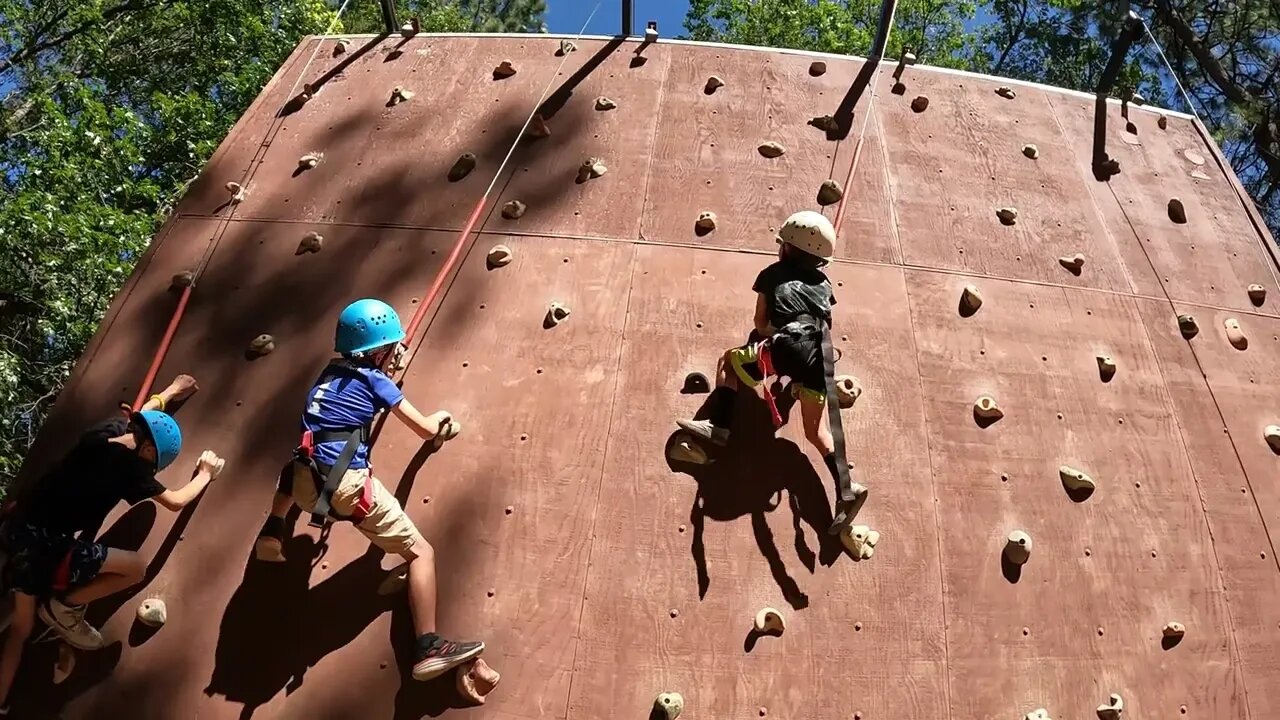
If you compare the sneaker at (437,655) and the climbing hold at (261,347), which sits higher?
the climbing hold at (261,347)

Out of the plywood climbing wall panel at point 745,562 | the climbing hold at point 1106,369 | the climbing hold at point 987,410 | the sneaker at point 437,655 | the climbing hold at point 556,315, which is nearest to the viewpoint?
the sneaker at point 437,655

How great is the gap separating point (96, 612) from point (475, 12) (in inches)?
862

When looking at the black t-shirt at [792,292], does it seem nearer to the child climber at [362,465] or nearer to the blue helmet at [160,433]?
the child climber at [362,465]

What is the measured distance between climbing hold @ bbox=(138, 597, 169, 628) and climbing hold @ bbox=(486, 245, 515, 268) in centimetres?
216

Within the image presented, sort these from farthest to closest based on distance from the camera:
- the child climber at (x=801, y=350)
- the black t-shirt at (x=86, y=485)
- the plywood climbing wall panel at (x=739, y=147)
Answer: the plywood climbing wall panel at (x=739, y=147) < the child climber at (x=801, y=350) < the black t-shirt at (x=86, y=485)

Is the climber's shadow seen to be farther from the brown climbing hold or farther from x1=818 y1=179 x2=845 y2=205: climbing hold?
the brown climbing hold

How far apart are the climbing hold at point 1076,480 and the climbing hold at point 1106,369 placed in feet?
2.11

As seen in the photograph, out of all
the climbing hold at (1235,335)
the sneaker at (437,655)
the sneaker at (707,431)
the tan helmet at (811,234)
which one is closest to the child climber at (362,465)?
the sneaker at (437,655)

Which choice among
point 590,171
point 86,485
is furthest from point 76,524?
point 590,171

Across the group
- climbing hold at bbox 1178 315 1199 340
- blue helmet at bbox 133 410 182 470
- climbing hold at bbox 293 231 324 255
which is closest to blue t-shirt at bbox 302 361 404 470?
blue helmet at bbox 133 410 182 470

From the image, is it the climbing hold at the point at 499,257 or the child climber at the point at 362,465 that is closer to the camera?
the child climber at the point at 362,465

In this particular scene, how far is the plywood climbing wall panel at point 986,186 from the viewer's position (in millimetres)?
4418

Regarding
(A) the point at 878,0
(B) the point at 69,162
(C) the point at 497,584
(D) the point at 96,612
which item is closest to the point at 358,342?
(C) the point at 497,584

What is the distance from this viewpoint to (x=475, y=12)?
2214cm
